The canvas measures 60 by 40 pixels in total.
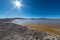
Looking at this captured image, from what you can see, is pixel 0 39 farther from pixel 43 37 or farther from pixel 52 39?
pixel 52 39

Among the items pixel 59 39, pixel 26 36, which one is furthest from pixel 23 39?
pixel 59 39

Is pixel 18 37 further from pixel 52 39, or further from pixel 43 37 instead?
pixel 52 39

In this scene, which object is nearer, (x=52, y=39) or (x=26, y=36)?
(x=52, y=39)

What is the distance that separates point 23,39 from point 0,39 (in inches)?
179

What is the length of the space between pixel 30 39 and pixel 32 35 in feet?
4.29

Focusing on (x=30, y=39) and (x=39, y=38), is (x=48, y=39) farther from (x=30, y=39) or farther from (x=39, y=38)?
(x=30, y=39)

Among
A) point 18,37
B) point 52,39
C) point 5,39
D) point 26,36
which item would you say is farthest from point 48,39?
point 5,39

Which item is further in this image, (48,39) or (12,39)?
(12,39)

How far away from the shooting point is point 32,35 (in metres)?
19.8

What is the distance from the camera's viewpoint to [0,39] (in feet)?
67.8

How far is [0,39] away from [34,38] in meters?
6.32

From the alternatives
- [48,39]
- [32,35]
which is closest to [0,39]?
[32,35]

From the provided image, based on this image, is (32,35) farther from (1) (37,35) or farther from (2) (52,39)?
(2) (52,39)

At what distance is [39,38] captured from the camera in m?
18.8
